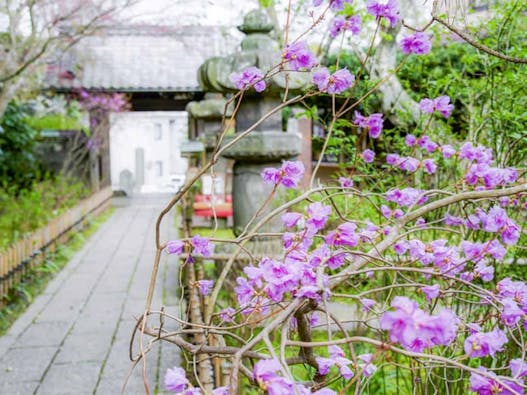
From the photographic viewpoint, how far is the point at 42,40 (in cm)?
724

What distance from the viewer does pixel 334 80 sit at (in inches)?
61.3

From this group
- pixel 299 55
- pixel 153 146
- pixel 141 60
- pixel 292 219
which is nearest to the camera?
pixel 292 219

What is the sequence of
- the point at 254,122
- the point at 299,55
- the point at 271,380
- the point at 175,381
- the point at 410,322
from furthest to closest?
1. the point at 254,122
2. the point at 299,55
3. the point at 175,381
4. the point at 271,380
5. the point at 410,322

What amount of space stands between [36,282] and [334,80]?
200 inches

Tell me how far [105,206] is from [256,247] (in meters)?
8.63

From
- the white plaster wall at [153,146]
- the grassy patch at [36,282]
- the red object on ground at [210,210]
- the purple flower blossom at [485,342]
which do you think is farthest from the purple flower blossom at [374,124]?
the white plaster wall at [153,146]

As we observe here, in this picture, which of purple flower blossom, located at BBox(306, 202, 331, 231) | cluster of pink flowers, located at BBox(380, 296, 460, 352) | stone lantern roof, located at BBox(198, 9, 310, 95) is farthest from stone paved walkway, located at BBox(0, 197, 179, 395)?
cluster of pink flowers, located at BBox(380, 296, 460, 352)

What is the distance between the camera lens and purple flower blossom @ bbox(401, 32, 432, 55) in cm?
164

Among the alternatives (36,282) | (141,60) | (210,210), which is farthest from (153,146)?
(36,282)

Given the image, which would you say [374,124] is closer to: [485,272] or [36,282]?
[485,272]

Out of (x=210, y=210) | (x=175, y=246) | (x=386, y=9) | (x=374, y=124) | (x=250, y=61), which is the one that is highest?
(x=250, y=61)

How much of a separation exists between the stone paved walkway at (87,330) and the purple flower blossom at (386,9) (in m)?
2.48

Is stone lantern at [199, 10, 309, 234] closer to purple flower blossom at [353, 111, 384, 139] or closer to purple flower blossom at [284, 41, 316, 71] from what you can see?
purple flower blossom at [353, 111, 384, 139]

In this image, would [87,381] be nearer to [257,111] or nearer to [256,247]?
[256,247]
